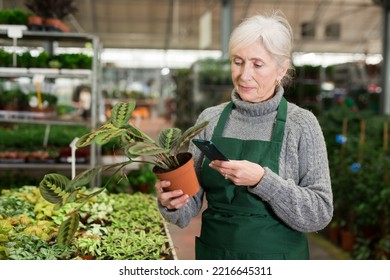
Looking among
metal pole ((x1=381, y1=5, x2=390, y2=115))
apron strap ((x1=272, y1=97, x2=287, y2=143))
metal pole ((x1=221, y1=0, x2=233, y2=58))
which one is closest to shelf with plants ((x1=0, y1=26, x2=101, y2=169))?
apron strap ((x1=272, y1=97, x2=287, y2=143))

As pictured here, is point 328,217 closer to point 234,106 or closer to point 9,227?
point 234,106

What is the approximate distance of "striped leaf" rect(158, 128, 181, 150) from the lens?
4.91ft

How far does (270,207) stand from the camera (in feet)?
5.71

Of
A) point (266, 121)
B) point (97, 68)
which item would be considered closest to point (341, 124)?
point (97, 68)

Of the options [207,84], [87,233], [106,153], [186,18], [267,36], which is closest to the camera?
[267,36]

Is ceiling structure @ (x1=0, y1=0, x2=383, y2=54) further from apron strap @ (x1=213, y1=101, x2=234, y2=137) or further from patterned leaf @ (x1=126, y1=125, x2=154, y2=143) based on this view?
patterned leaf @ (x1=126, y1=125, x2=154, y2=143)

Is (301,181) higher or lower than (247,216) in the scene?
higher

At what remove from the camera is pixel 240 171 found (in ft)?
4.97

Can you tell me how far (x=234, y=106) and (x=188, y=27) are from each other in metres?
22.8

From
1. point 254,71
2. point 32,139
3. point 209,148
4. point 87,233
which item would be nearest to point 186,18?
point 32,139

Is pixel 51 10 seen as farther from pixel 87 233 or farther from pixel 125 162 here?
pixel 125 162

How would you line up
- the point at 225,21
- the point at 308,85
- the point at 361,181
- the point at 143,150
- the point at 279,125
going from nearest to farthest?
the point at 143,150 → the point at 279,125 → the point at 361,181 → the point at 308,85 → the point at 225,21

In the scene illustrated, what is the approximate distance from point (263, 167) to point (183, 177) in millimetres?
294
